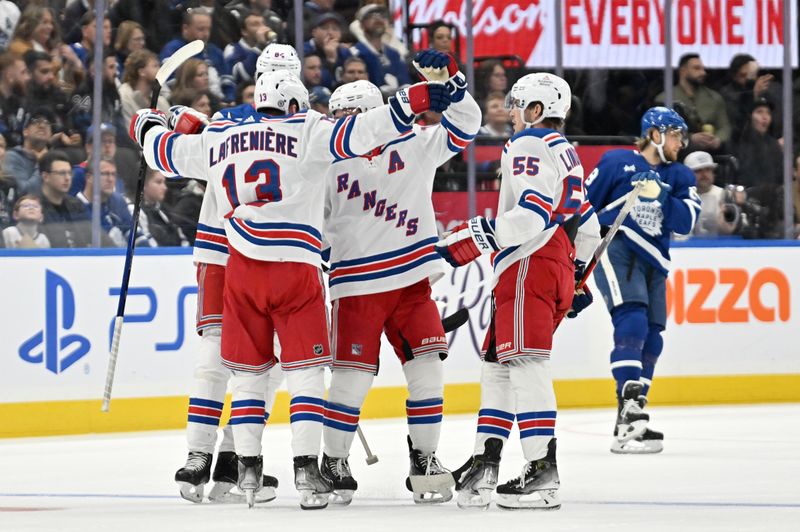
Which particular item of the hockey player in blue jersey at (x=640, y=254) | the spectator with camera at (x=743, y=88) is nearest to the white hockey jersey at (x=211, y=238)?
the hockey player in blue jersey at (x=640, y=254)

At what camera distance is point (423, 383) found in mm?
4867

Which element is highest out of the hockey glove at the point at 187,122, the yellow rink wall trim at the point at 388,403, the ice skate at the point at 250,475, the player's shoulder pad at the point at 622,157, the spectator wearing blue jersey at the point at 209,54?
the spectator wearing blue jersey at the point at 209,54

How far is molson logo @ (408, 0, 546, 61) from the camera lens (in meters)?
8.95

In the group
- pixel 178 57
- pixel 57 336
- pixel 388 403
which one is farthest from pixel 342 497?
pixel 388 403

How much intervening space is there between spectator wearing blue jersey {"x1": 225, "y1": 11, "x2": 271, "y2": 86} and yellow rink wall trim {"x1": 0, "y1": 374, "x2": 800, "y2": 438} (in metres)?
1.85

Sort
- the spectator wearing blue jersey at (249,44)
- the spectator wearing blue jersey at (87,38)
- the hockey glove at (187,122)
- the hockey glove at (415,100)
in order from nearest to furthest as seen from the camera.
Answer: the hockey glove at (415,100) → the hockey glove at (187,122) → the spectator wearing blue jersey at (87,38) → the spectator wearing blue jersey at (249,44)

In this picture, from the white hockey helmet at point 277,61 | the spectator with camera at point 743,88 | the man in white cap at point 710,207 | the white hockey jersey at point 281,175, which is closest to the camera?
the white hockey jersey at point 281,175

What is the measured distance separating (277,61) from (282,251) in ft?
2.33

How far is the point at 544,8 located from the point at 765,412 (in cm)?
281

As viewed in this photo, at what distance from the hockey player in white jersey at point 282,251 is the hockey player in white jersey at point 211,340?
30 centimetres

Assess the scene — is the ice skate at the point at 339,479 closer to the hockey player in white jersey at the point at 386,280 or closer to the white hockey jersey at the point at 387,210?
the hockey player in white jersey at the point at 386,280

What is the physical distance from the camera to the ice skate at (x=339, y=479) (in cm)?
474

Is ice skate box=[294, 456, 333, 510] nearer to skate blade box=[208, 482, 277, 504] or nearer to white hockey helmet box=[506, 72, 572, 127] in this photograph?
skate blade box=[208, 482, 277, 504]

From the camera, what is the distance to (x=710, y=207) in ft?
30.3
